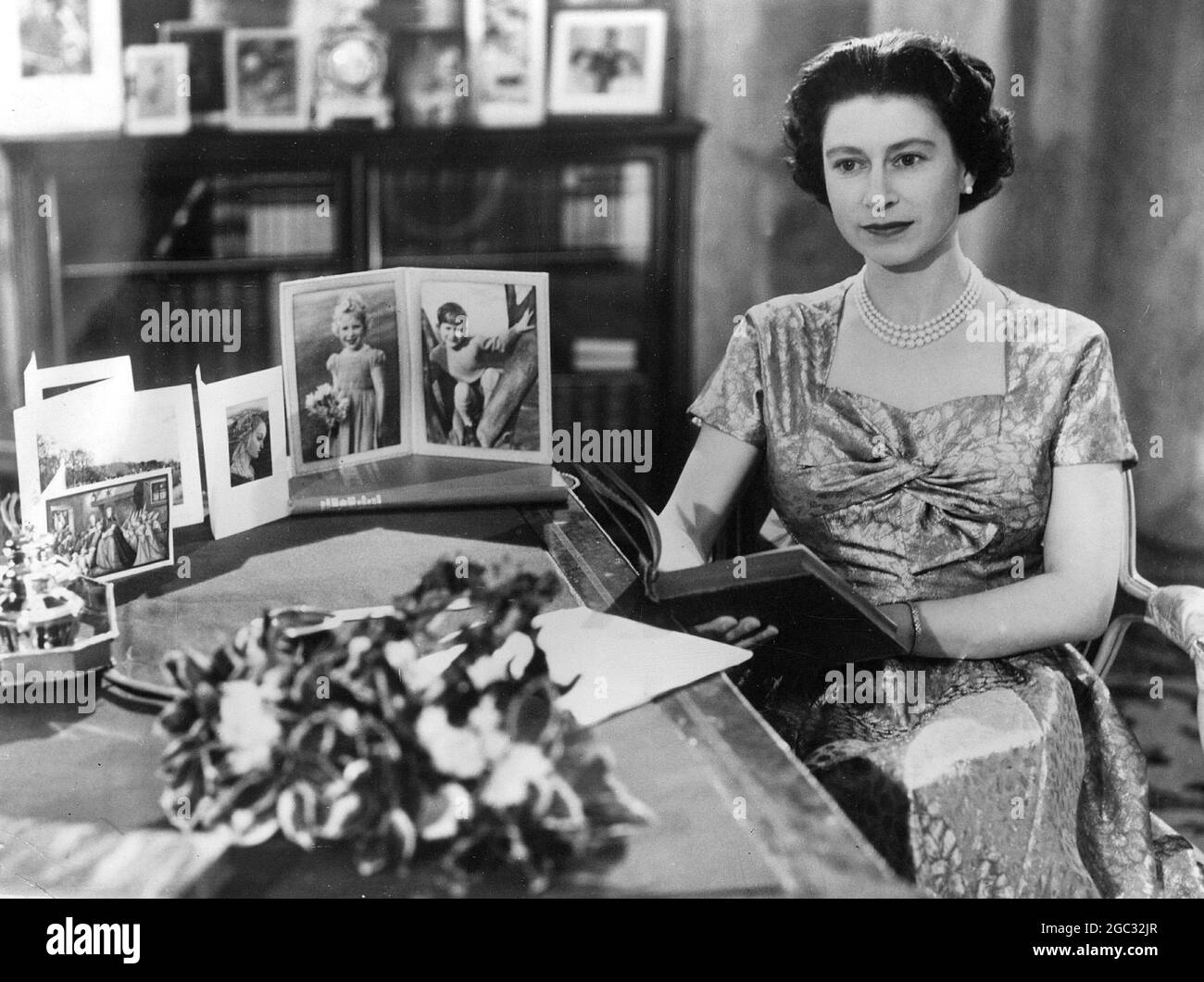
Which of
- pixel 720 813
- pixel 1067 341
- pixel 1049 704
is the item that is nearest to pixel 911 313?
pixel 1067 341

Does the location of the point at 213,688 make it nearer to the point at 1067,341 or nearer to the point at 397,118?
the point at 397,118

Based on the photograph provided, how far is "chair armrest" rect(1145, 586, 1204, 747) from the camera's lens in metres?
1.93

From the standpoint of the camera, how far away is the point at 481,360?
6.69 ft

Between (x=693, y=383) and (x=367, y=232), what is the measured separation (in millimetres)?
565

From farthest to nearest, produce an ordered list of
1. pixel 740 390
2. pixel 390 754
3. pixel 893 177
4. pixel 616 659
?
pixel 740 390 → pixel 893 177 → pixel 616 659 → pixel 390 754

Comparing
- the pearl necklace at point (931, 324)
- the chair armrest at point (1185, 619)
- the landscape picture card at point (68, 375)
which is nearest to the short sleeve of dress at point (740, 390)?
the pearl necklace at point (931, 324)

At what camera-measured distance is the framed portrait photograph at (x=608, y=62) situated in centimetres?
198

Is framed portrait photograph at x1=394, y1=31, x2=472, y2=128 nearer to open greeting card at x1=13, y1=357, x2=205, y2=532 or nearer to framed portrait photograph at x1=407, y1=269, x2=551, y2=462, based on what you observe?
framed portrait photograph at x1=407, y1=269, x2=551, y2=462

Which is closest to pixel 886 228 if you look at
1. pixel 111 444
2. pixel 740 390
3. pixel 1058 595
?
pixel 740 390

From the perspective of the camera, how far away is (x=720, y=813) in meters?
1.48

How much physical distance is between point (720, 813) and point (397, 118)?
3.83 feet

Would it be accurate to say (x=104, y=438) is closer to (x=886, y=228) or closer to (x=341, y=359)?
(x=341, y=359)

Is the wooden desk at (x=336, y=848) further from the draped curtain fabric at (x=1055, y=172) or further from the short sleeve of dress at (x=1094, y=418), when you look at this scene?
the short sleeve of dress at (x=1094, y=418)

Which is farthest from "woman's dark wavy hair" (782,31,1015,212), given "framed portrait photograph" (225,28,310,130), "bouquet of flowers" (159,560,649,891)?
"bouquet of flowers" (159,560,649,891)
